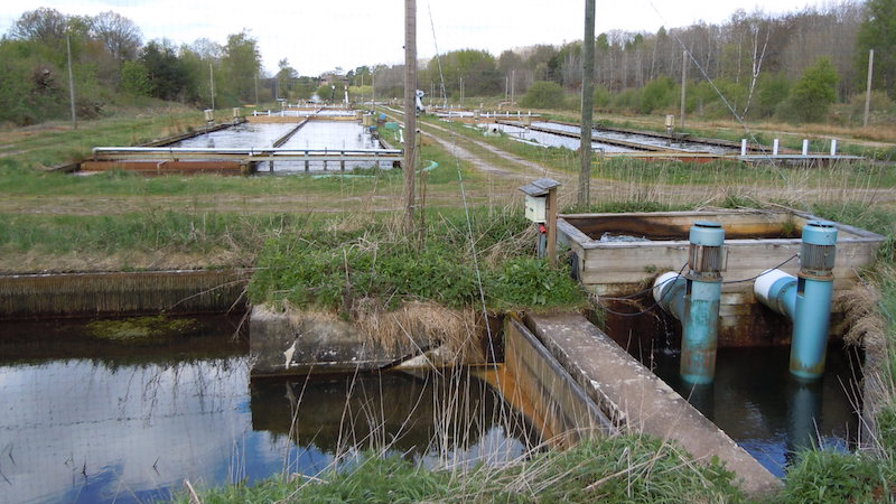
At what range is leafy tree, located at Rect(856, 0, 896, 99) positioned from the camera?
44.3 m

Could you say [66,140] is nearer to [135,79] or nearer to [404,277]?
[404,277]

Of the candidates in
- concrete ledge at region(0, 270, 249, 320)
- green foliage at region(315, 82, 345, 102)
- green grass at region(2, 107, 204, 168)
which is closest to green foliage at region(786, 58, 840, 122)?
green grass at region(2, 107, 204, 168)

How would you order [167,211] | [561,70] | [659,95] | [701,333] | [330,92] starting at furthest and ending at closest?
[330,92] → [561,70] → [659,95] → [167,211] → [701,333]

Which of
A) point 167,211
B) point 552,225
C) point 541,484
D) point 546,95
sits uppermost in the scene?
point 546,95

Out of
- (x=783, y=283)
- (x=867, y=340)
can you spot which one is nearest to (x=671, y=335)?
(x=783, y=283)

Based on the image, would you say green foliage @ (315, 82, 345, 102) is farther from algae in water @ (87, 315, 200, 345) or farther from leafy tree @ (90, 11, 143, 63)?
algae in water @ (87, 315, 200, 345)

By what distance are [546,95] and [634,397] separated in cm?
6314

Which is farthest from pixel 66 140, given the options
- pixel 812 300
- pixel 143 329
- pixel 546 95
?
pixel 546 95

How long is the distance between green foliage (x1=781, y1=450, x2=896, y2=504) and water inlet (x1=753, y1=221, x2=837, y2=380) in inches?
121

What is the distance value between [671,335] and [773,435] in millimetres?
2106

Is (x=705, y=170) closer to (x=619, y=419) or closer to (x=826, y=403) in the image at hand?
(x=826, y=403)

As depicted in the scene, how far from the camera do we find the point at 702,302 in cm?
693

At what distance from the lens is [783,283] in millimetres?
7742

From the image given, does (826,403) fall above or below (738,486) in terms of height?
below
